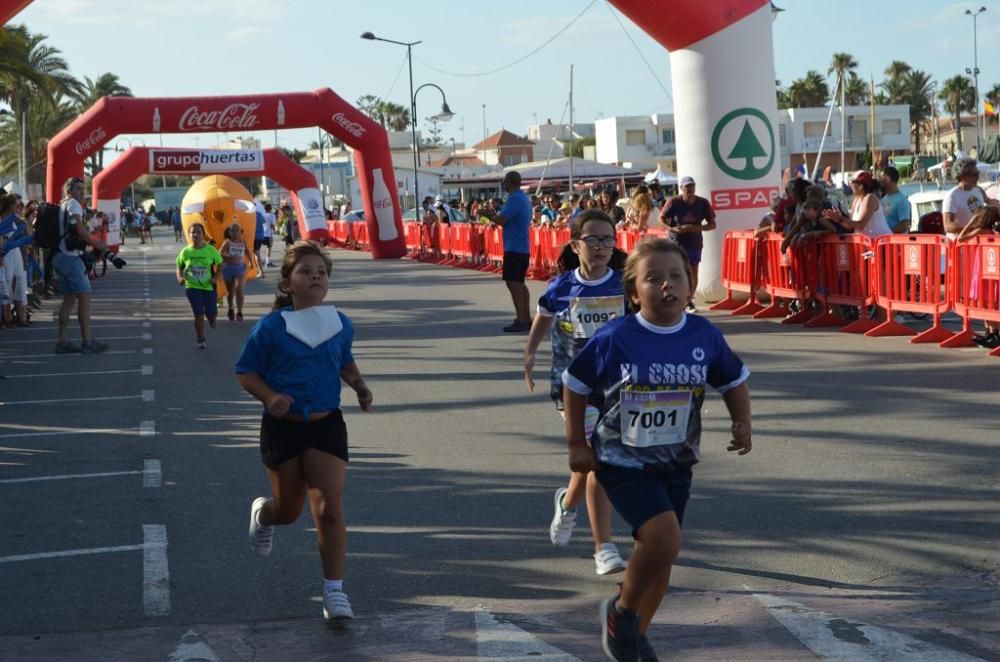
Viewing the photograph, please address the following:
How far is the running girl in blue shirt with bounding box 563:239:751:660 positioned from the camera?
495 cm

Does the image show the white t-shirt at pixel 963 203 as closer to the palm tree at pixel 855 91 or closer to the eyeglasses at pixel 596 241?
the eyeglasses at pixel 596 241

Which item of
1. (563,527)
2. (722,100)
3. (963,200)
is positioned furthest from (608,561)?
(722,100)

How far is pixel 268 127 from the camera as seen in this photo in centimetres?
3684

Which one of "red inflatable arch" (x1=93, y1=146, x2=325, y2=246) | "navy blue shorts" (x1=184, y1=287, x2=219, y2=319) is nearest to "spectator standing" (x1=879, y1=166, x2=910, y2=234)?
"navy blue shorts" (x1=184, y1=287, x2=219, y2=319)

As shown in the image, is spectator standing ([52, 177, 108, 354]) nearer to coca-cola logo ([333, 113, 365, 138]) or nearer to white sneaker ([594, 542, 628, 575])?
white sneaker ([594, 542, 628, 575])

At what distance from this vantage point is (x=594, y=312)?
698cm

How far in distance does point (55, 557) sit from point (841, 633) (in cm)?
373

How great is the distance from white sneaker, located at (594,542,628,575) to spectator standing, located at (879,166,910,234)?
38.6 ft

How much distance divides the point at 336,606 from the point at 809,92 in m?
113

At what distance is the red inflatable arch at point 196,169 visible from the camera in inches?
1597

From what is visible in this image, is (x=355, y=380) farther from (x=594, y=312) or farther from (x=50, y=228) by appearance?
(x=50, y=228)

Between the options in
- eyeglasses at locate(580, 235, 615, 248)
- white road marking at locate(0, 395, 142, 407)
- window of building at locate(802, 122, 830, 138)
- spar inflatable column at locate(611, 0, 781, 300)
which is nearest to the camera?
eyeglasses at locate(580, 235, 615, 248)

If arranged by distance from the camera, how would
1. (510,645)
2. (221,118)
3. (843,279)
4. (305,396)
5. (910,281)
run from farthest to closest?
(221,118)
(843,279)
(910,281)
(305,396)
(510,645)

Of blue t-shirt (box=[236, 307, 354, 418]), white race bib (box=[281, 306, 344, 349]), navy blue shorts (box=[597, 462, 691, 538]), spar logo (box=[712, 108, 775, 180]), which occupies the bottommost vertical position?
navy blue shorts (box=[597, 462, 691, 538])
